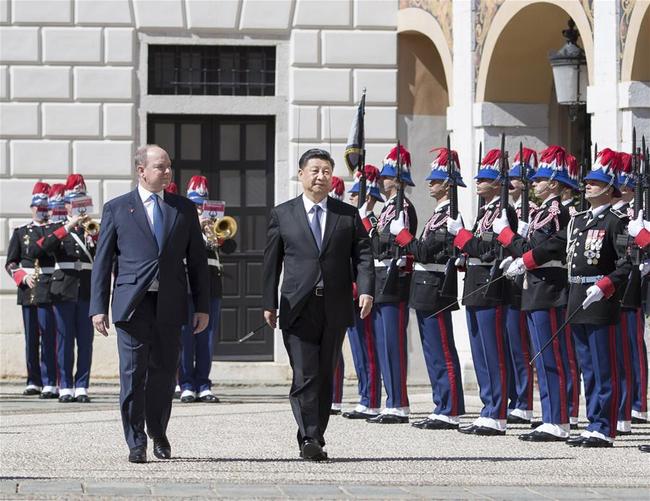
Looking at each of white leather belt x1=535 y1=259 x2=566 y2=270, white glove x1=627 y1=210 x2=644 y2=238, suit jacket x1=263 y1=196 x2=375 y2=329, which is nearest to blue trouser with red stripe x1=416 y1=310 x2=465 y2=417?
white leather belt x1=535 y1=259 x2=566 y2=270

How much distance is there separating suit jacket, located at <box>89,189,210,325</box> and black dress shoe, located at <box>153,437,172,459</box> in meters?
0.67

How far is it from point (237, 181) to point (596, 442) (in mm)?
8837

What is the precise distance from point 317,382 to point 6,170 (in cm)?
914

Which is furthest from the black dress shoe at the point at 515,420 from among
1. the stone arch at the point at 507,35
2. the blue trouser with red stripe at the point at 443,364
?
the stone arch at the point at 507,35

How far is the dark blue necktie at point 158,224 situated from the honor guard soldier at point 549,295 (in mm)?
2761

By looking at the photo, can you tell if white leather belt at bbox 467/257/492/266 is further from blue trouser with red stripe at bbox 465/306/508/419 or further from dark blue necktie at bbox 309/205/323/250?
dark blue necktie at bbox 309/205/323/250

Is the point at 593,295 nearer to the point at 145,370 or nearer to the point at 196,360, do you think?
the point at 145,370

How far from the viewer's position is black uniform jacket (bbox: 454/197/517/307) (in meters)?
13.3

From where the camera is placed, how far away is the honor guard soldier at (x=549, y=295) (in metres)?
12.7

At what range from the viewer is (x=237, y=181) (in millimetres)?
20328

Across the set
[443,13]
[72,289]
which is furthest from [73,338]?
[443,13]

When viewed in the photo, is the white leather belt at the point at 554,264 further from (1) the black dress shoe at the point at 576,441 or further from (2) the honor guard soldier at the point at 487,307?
(1) the black dress shoe at the point at 576,441

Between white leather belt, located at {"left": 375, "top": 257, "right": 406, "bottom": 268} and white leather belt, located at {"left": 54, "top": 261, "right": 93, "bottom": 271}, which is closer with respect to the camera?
white leather belt, located at {"left": 375, "top": 257, "right": 406, "bottom": 268}

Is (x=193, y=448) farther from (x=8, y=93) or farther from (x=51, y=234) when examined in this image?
(x=8, y=93)
